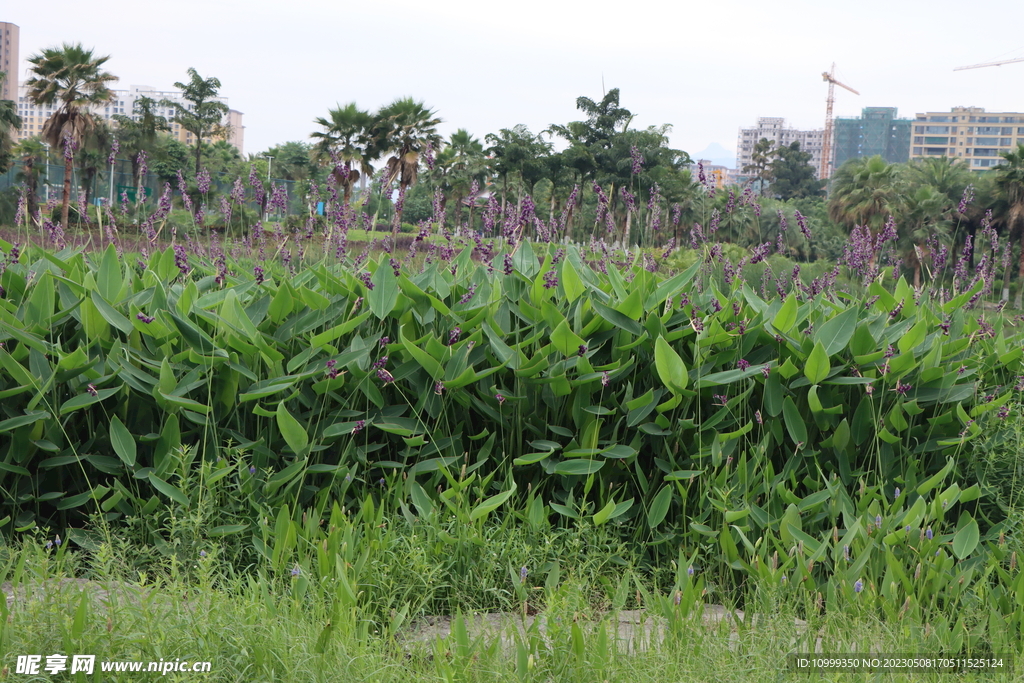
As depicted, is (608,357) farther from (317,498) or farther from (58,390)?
(58,390)

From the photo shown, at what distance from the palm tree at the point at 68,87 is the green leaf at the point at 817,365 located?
3142 cm

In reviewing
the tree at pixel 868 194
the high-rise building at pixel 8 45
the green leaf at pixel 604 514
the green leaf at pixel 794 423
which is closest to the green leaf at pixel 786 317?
the green leaf at pixel 794 423

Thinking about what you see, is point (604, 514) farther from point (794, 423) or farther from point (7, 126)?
point (7, 126)

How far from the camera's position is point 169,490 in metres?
2.22

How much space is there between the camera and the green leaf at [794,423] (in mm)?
2641

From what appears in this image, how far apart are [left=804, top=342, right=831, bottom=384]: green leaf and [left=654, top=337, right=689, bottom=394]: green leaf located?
44 cm

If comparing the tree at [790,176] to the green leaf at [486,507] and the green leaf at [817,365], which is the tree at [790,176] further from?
the green leaf at [486,507]

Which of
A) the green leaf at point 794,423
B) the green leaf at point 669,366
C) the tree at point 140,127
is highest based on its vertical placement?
the tree at point 140,127

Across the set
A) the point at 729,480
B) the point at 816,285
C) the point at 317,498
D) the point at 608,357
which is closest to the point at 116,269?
Result: the point at 317,498

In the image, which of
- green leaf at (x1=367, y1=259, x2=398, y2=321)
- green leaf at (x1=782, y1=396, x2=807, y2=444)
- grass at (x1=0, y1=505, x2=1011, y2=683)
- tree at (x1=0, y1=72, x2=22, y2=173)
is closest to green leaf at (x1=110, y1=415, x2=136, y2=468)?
grass at (x1=0, y1=505, x2=1011, y2=683)

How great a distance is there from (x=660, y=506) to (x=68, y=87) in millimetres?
33241

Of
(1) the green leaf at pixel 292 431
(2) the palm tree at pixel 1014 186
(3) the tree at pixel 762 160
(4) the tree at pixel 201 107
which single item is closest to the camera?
(1) the green leaf at pixel 292 431

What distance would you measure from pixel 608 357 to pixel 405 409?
79cm

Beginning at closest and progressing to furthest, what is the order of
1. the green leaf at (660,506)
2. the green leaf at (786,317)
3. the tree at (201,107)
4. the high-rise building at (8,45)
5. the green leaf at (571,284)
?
1. the green leaf at (660,506)
2. the green leaf at (786,317)
3. the green leaf at (571,284)
4. the tree at (201,107)
5. the high-rise building at (8,45)
